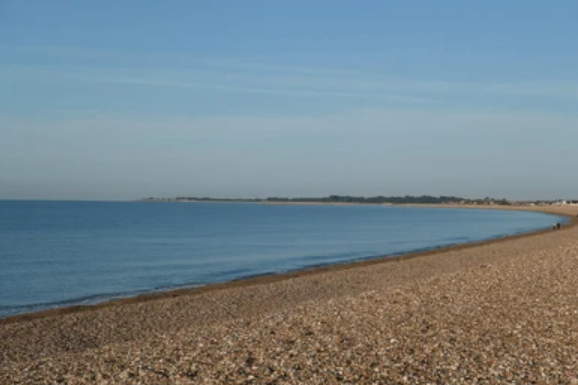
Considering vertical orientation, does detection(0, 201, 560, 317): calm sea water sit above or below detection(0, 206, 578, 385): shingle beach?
below

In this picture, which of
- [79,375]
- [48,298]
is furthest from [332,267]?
[79,375]

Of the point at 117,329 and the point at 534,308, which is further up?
the point at 534,308

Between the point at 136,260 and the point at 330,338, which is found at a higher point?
the point at 330,338

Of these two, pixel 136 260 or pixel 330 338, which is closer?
pixel 330 338

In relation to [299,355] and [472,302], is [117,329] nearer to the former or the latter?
[299,355]

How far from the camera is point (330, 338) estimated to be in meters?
12.7

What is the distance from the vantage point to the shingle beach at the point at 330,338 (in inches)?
407

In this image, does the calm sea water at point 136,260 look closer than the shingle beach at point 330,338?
No

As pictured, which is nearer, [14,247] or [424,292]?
[424,292]

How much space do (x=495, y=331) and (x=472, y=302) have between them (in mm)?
3564

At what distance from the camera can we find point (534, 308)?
15.5m

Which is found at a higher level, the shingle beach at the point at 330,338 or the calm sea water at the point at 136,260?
the shingle beach at the point at 330,338

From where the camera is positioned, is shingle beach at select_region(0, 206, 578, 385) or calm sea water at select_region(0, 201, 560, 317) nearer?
shingle beach at select_region(0, 206, 578, 385)

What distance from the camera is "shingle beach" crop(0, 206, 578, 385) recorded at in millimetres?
10328
